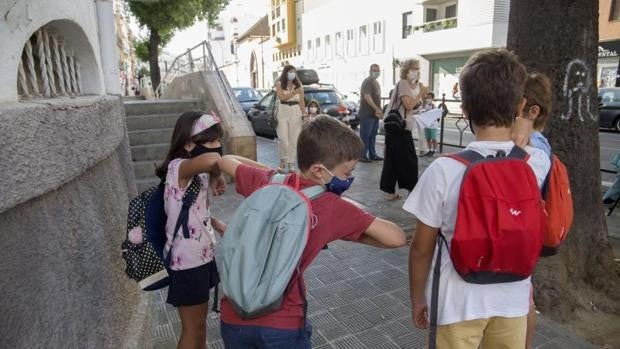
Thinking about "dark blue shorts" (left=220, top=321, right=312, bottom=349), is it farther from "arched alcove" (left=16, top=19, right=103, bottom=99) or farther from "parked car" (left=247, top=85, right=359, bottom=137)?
"parked car" (left=247, top=85, right=359, bottom=137)

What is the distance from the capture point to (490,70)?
1.53 metres

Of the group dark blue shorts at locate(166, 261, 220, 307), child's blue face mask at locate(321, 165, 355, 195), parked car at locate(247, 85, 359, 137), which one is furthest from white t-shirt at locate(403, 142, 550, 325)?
parked car at locate(247, 85, 359, 137)

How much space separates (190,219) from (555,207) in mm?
1660

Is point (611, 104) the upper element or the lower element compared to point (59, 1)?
lower

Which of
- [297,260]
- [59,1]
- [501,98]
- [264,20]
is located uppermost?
[264,20]

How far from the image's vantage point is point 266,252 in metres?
1.41

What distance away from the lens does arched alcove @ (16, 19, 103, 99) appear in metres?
2.14

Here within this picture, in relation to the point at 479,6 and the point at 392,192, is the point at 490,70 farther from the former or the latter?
the point at 479,6

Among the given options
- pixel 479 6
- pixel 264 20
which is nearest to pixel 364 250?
pixel 479 6

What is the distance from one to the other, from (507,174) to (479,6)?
75.6 feet

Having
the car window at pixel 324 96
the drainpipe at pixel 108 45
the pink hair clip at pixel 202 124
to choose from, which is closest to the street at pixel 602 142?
the car window at pixel 324 96

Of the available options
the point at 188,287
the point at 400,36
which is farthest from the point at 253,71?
the point at 188,287

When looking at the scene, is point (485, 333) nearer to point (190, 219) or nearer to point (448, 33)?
point (190, 219)

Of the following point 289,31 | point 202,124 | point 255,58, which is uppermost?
point 289,31
